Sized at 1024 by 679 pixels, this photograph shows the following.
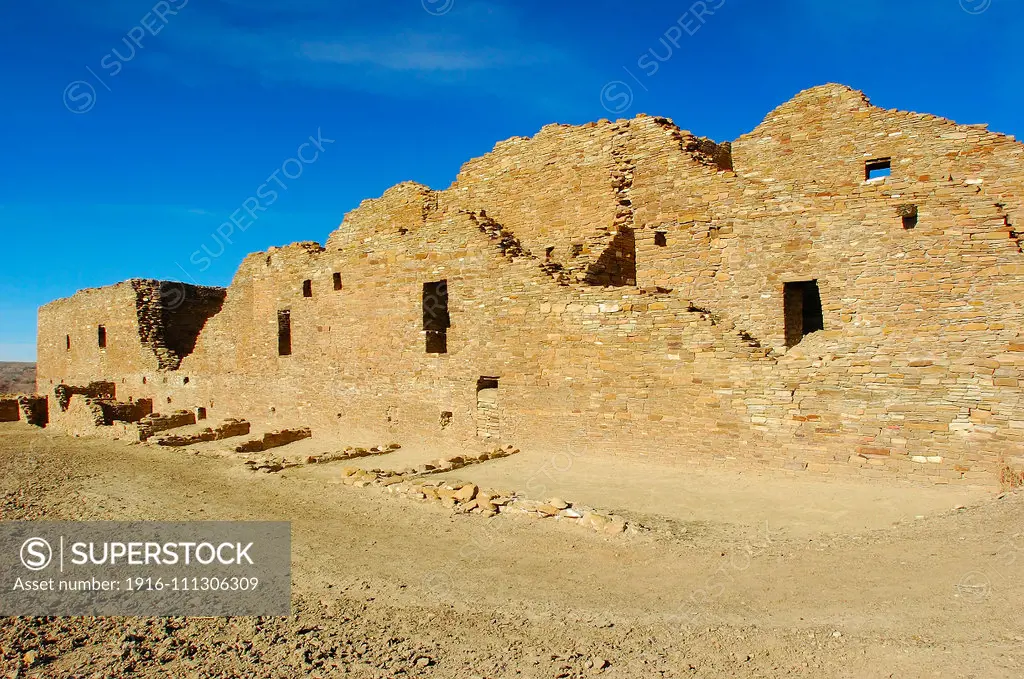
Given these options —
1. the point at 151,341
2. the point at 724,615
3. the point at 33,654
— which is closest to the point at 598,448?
the point at 724,615

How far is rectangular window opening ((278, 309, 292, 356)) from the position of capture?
59.8 ft

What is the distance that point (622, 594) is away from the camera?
17.9ft

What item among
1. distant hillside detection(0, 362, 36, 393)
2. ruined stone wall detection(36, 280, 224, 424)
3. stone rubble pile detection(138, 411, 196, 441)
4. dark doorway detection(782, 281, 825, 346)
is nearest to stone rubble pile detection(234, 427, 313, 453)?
stone rubble pile detection(138, 411, 196, 441)

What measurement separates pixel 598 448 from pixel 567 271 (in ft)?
11.5

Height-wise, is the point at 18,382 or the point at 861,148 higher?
the point at 861,148

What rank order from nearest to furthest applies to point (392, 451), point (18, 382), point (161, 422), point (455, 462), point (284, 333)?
point (455, 462)
point (392, 451)
point (161, 422)
point (284, 333)
point (18, 382)

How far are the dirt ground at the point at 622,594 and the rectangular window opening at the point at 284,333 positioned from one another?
31.2 ft

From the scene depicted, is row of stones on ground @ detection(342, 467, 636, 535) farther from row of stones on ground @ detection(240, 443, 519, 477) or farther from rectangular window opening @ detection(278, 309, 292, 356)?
rectangular window opening @ detection(278, 309, 292, 356)

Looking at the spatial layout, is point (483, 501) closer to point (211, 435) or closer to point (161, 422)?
point (211, 435)

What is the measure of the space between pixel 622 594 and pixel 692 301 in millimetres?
8370

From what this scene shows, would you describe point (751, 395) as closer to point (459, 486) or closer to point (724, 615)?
point (459, 486)

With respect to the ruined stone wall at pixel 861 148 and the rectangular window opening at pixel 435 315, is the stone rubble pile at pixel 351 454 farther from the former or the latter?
the ruined stone wall at pixel 861 148

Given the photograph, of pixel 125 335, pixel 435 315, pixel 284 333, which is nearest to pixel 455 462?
pixel 435 315

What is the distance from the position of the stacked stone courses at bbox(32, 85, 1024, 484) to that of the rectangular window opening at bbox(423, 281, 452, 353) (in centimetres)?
29
